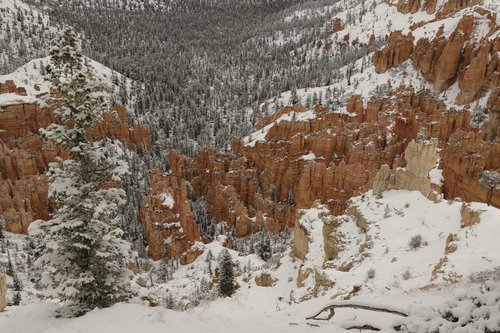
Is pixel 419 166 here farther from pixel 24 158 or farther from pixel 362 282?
pixel 24 158

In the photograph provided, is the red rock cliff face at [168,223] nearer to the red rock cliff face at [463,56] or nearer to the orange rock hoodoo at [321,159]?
the orange rock hoodoo at [321,159]

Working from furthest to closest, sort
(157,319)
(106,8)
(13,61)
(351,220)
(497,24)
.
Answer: (106,8), (13,61), (497,24), (351,220), (157,319)

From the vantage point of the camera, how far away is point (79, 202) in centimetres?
835

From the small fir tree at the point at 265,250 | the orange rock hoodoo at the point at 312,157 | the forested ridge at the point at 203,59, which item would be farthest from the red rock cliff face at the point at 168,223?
the forested ridge at the point at 203,59

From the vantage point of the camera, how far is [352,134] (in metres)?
50.8

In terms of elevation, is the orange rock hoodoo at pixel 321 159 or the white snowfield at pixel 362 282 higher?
the white snowfield at pixel 362 282

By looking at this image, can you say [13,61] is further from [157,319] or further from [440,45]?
[157,319]

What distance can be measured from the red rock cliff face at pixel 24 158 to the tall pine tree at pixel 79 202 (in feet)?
98.5

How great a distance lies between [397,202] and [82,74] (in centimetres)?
1587

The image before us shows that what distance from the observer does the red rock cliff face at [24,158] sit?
46.4 meters

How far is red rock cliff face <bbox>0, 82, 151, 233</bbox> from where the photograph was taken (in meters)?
46.4

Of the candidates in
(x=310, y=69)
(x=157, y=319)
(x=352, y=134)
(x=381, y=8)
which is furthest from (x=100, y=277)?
(x=381, y=8)

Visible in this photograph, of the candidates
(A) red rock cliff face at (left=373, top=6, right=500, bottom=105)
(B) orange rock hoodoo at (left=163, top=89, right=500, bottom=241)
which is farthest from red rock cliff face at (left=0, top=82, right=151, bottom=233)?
(A) red rock cliff face at (left=373, top=6, right=500, bottom=105)

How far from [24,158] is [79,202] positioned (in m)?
54.5
